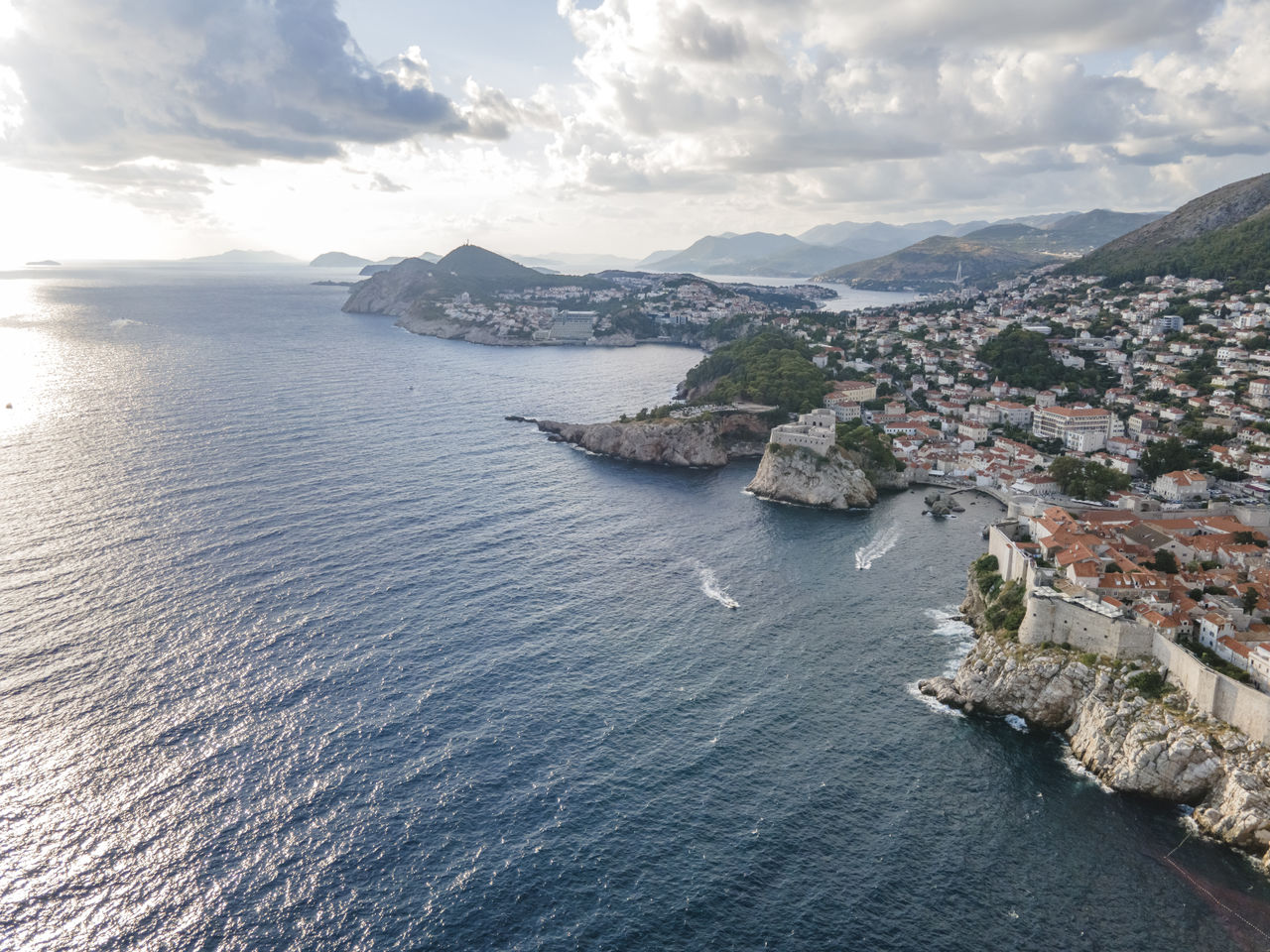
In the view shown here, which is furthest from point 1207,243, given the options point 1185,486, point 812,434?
point 812,434

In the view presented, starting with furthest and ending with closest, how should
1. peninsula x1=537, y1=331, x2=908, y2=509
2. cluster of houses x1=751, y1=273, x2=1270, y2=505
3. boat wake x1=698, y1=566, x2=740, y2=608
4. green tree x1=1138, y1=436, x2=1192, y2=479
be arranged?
cluster of houses x1=751, y1=273, x2=1270, y2=505 < peninsula x1=537, y1=331, x2=908, y2=509 < green tree x1=1138, y1=436, x2=1192, y2=479 < boat wake x1=698, y1=566, x2=740, y2=608

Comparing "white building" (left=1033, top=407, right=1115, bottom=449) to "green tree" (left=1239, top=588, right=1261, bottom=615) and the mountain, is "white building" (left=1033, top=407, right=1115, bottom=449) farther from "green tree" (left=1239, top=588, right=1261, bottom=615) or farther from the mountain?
the mountain

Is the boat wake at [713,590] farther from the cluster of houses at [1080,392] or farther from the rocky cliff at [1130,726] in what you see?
the cluster of houses at [1080,392]

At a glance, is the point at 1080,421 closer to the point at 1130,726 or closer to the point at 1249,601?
the point at 1249,601

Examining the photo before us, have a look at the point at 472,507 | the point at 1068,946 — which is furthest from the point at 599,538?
the point at 1068,946

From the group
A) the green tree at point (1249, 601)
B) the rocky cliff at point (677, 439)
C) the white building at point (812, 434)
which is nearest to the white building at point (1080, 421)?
the white building at point (812, 434)

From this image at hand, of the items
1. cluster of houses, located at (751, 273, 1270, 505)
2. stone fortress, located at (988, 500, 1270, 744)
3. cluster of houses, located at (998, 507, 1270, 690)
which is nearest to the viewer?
stone fortress, located at (988, 500, 1270, 744)

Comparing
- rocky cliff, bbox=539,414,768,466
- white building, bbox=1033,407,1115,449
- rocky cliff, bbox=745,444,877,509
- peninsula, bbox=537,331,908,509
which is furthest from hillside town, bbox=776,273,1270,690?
rocky cliff, bbox=539,414,768,466
